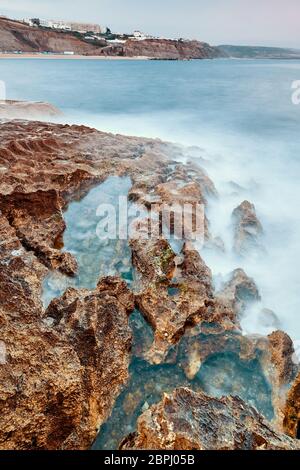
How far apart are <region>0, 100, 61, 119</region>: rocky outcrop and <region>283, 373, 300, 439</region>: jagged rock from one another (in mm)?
13725

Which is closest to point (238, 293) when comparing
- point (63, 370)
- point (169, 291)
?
point (169, 291)

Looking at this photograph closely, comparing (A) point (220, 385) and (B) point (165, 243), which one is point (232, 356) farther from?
(B) point (165, 243)

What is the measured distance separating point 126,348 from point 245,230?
4568 mm

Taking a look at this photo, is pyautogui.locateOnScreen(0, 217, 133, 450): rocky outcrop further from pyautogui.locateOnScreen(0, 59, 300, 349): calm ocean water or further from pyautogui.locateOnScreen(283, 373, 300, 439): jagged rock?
pyautogui.locateOnScreen(0, 59, 300, 349): calm ocean water

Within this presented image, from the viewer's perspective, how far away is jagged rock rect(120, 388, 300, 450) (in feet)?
9.65

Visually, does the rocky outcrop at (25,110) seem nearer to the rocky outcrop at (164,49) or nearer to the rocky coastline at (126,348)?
the rocky coastline at (126,348)

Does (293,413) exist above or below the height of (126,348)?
below

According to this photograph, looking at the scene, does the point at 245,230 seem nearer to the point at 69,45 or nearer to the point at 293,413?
the point at 293,413

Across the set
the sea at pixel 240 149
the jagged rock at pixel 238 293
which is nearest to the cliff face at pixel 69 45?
the sea at pixel 240 149

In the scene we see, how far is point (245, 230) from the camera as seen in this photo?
7.97 metres

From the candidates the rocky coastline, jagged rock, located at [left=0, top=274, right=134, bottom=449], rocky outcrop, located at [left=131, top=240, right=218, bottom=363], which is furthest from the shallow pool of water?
jagged rock, located at [left=0, top=274, right=134, bottom=449]

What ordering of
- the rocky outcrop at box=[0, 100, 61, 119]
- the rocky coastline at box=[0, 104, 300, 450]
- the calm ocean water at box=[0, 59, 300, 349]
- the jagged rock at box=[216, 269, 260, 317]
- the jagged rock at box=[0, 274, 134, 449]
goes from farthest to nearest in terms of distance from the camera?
the rocky outcrop at box=[0, 100, 61, 119] < the calm ocean water at box=[0, 59, 300, 349] < the jagged rock at box=[216, 269, 260, 317] < the jagged rock at box=[0, 274, 134, 449] < the rocky coastline at box=[0, 104, 300, 450]

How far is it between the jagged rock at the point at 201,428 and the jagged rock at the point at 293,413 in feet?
2.89

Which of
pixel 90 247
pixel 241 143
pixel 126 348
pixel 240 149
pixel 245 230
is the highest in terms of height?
pixel 241 143
